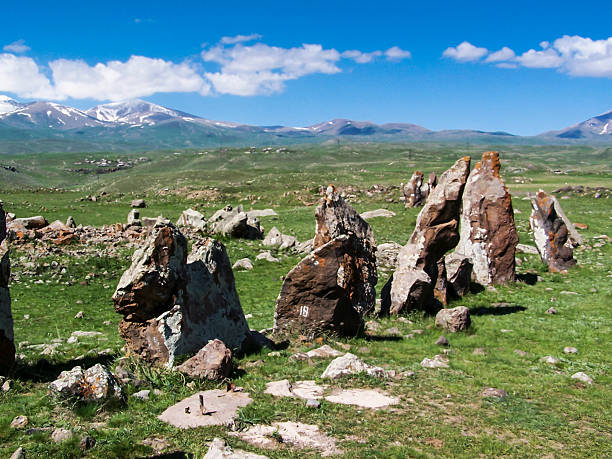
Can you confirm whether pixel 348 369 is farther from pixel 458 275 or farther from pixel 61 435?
pixel 458 275

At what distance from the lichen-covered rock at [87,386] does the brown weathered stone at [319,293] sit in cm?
567

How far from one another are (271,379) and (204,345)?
190 cm

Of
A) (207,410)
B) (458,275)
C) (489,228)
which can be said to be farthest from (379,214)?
(207,410)

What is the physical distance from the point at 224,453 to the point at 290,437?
145 cm

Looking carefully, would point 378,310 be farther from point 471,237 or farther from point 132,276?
point 132,276

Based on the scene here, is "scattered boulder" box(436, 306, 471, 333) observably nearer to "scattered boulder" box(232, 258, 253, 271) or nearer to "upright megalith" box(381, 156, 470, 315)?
"upright megalith" box(381, 156, 470, 315)

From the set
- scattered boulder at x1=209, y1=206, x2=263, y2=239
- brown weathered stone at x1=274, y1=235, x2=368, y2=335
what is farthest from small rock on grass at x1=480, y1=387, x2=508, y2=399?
scattered boulder at x1=209, y1=206, x2=263, y2=239

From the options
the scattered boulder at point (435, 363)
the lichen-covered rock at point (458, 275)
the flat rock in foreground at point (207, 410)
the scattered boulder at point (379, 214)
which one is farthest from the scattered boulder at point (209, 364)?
the scattered boulder at point (379, 214)

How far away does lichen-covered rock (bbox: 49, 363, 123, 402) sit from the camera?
8281 mm

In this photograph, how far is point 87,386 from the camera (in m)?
8.38

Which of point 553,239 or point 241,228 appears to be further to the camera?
point 241,228

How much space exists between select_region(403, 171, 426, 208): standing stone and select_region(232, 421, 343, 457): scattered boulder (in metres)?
40.5

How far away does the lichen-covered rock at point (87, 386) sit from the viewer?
8.28m

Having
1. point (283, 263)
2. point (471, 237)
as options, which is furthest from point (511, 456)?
point (283, 263)
